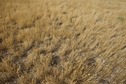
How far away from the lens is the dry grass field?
10.3ft

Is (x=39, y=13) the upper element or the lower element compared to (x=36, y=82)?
upper

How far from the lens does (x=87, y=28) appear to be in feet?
19.3

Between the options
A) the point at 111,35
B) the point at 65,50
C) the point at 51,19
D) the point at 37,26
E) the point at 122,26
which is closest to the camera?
the point at 65,50

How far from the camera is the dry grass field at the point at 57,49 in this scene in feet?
10.3

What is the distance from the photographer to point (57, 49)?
424 cm

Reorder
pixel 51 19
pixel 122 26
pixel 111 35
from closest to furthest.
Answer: pixel 111 35 → pixel 51 19 → pixel 122 26

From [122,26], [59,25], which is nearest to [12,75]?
[59,25]

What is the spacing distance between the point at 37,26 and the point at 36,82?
267cm

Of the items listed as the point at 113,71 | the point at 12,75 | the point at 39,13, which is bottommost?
the point at 113,71

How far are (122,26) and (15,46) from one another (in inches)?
199

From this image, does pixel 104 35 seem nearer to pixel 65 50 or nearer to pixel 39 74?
pixel 65 50

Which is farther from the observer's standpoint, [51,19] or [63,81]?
[51,19]

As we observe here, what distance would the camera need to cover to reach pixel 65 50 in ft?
13.3

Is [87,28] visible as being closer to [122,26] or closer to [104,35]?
[104,35]
